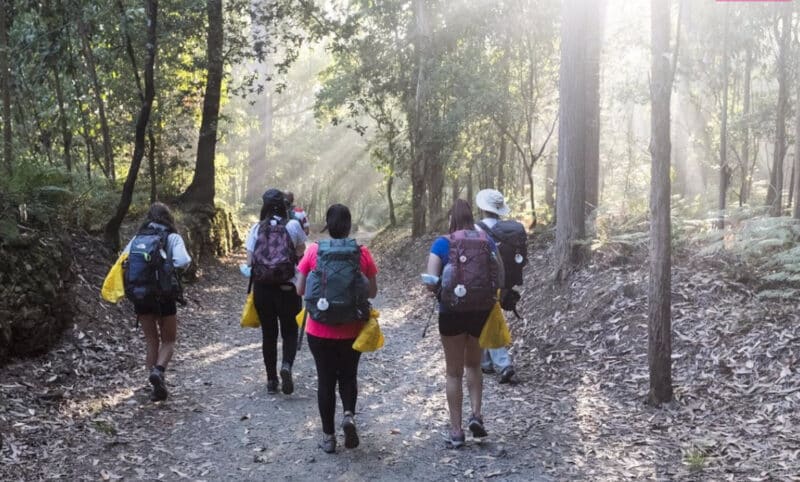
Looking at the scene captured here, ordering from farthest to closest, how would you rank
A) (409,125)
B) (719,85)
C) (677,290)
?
1. (409,125)
2. (719,85)
3. (677,290)

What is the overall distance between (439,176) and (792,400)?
59.7ft

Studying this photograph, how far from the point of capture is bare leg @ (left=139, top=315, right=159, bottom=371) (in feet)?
20.8

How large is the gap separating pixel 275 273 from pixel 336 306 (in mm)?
1766

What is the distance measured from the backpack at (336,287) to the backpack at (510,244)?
7.12 feet

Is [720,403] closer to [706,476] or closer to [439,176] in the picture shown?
[706,476]

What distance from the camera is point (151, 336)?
6.42m

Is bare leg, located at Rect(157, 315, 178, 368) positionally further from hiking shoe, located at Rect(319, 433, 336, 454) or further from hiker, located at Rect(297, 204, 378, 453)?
hiking shoe, located at Rect(319, 433, 336, 454)

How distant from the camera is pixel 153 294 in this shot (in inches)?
239

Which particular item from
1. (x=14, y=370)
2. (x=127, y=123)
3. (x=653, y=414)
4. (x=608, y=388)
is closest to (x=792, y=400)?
(x=653, y=414)

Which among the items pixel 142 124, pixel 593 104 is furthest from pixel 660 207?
pixel 142 124

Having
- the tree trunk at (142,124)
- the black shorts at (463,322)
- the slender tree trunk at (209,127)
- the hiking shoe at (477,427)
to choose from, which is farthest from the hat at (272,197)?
the slender tree trunk at (209,127)

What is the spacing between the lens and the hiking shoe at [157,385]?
621 centimetres

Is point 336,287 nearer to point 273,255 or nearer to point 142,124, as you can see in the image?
point 273,255

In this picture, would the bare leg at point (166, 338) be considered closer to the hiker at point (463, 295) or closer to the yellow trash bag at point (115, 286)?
the yellow trash bag at point (115, 286)
